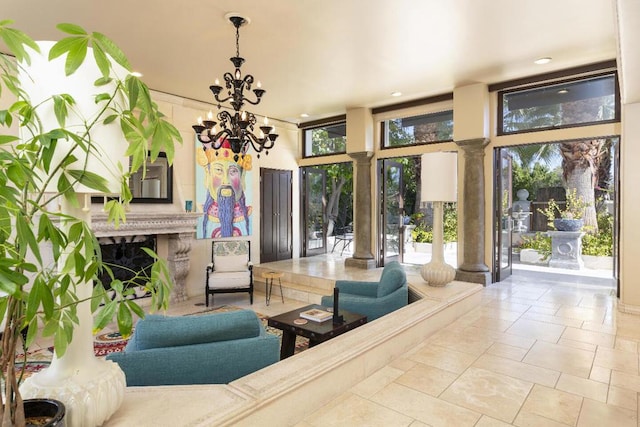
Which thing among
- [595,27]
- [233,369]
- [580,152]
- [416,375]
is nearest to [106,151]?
[233,369]

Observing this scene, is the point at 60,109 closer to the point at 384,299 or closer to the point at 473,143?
the point at 384,299

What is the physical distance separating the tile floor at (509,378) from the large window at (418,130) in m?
3.50

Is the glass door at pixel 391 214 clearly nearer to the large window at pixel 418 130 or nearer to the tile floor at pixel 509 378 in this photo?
the large window at pixel 418 130

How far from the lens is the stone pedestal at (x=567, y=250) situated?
8.19 meters

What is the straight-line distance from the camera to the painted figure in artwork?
22.5 ft

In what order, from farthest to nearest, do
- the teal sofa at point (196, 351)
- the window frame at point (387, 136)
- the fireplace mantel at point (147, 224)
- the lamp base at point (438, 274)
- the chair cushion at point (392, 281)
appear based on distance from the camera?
the window frame at point (387, 136) → the fireplace mantel at point (147, 224) → the lamp base at point (438, 274) → the chair cushion at point (392, 281) → the teal sofa at point (196, 351)

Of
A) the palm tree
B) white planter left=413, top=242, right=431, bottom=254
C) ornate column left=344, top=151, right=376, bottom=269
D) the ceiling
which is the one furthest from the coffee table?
the palm tree

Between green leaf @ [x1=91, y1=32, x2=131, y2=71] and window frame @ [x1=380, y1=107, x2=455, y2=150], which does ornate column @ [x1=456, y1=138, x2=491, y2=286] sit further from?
green leaf @ [x1=91, y1=32, x2=131, y2=71]

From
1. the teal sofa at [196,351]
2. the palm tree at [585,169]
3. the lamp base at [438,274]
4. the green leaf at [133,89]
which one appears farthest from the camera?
the palm tree at [585,169]

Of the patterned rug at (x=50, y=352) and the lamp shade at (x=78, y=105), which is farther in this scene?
the patterned rug at (x=50, y=352)

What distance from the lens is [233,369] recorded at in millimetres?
2094

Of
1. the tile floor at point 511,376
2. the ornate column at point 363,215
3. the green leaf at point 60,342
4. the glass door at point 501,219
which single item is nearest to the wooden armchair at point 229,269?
the ornate column at point 363,215

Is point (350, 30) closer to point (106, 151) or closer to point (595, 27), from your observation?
point (595, 27)

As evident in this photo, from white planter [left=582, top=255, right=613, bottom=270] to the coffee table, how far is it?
7367 mm
